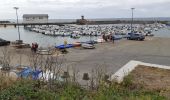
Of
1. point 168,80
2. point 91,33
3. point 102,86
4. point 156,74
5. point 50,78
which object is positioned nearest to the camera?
point 102,86

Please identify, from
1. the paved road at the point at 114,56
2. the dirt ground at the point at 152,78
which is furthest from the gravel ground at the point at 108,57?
the dirt ground at the point at 152,78

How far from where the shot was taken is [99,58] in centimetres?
3272

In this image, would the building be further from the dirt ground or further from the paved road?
the dirt ground

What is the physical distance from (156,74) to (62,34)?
256 feet

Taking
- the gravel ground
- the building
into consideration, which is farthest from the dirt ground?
the building

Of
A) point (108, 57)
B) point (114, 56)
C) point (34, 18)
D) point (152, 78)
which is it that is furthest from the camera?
point (34, 18)

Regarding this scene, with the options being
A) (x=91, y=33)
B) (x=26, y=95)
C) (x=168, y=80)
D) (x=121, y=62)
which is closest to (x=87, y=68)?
(x=121, y=62)

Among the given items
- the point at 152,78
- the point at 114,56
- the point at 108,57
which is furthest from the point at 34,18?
the point at 152,78

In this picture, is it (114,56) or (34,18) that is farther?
(34,18)

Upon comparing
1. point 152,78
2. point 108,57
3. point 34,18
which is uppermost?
point 34,18

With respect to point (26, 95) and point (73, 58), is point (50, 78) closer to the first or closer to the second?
point (26, 95)

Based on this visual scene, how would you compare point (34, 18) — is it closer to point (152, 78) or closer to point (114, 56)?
point (114, 56)

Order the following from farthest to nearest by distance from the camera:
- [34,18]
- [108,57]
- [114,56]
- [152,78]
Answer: [34,18]
[114,56]
[108,57]
[152,78]

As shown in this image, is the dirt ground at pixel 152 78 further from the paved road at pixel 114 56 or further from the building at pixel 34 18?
the building at pixel 34 18
